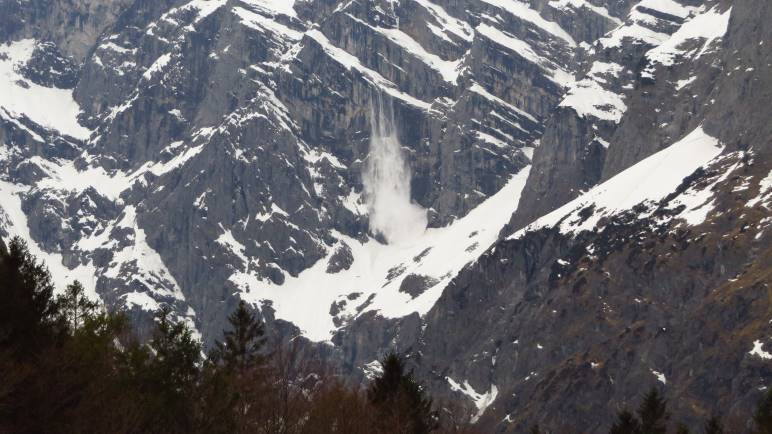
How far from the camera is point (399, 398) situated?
9594 cm

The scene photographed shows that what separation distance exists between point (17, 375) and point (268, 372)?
28369mm

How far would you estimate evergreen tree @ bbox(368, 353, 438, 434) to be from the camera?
309 feet

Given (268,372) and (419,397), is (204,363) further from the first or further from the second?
(419,397)

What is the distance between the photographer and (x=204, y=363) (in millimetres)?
77562

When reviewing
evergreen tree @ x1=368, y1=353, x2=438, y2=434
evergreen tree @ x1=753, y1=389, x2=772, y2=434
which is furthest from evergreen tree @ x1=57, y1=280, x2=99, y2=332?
evergreen tree @ x1=753, y1=389, x2=772, y2=434

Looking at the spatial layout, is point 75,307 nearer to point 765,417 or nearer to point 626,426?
point 765,417

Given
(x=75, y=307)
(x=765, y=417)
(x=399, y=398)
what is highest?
(x=75, y=307)

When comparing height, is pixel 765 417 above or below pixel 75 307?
below

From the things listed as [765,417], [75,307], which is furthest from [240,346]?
[765,417]

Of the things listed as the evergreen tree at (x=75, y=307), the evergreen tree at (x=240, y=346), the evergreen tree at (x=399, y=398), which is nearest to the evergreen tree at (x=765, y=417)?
the evergreen tree at (x=399, y=398)

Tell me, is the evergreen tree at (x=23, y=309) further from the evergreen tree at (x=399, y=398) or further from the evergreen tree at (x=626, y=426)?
the evergreen tree at (x=626, y=426)

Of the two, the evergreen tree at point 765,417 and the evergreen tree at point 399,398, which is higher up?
the evergreen tree at point 399,398

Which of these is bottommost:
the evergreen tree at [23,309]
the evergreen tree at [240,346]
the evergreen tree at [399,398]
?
the evergreen tree at [23,309]

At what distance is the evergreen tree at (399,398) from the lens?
94.1 meters
